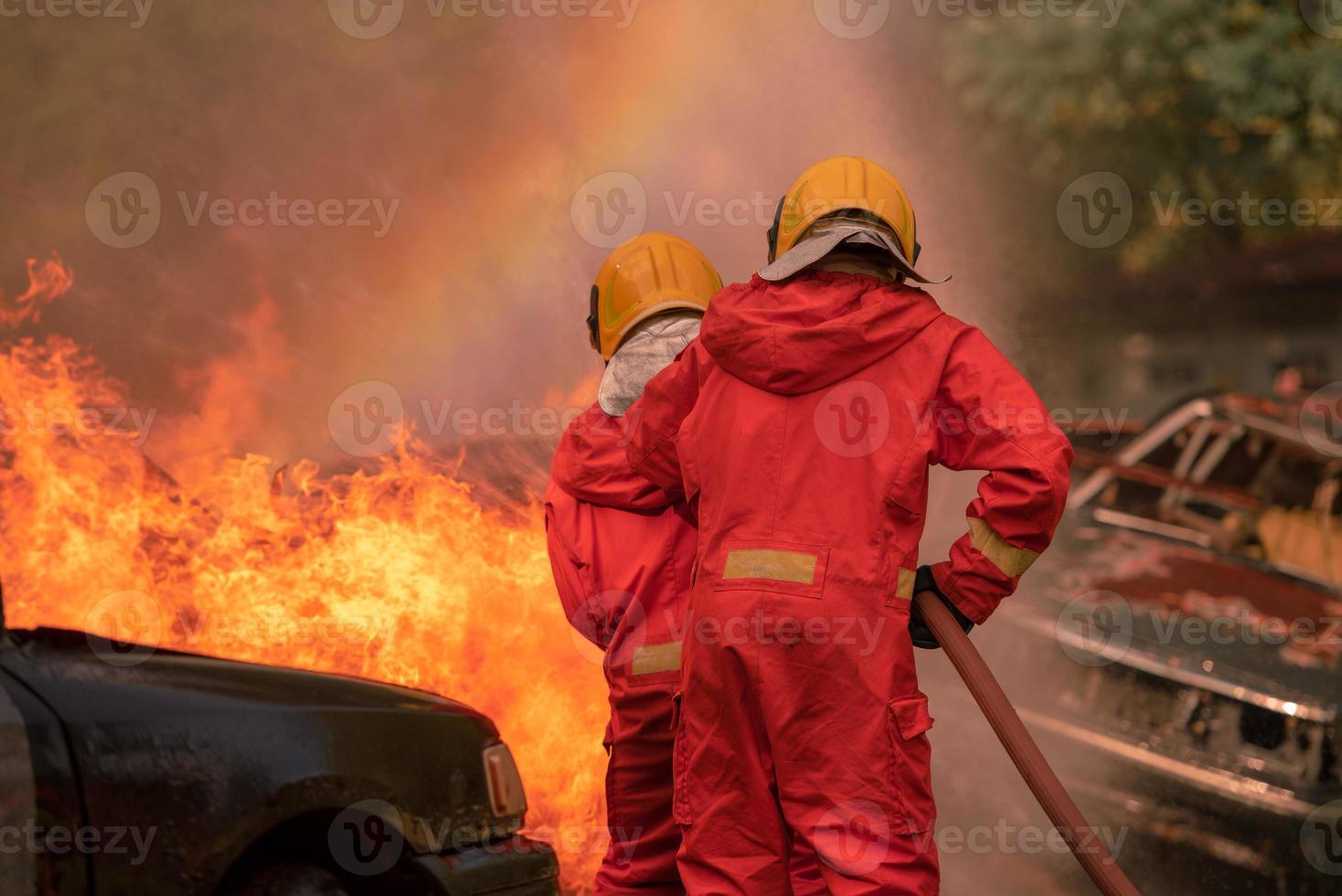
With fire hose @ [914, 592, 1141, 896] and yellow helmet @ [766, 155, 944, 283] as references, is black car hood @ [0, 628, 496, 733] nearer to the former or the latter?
fire hose @ [914, 592, 1141, 896]

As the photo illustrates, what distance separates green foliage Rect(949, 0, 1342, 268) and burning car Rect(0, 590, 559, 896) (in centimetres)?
1079

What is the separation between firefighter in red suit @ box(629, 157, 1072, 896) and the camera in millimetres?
3020

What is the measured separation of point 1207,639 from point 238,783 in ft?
13.1

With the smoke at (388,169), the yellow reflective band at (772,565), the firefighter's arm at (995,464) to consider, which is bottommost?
the yellow reflective band at (772,565)

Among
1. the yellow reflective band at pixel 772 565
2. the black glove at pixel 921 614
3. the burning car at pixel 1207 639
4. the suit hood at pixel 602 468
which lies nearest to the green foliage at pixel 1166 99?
the burning car at pixel 1207 639

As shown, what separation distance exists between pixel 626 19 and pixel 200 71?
227 centimetres

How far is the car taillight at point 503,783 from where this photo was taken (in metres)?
3.45

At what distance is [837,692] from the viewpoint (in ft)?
9.95

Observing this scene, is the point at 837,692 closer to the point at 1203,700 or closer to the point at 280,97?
the point at 1203,700

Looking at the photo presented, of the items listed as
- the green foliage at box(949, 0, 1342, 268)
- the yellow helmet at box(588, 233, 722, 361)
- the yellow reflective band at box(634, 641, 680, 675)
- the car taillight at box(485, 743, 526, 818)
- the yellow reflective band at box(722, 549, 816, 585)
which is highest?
the green foliage at box(949, 0, 1342, 268)

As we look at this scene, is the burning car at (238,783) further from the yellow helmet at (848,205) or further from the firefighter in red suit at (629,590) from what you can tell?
the yellow helmet at (848,205)

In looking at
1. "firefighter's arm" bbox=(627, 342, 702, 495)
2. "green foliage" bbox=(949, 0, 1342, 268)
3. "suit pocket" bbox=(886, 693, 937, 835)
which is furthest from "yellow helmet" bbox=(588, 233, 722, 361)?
"green foliage" bbox=(949, 0, 1342, 268)

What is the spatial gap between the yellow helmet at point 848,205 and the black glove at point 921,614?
75 centimetres

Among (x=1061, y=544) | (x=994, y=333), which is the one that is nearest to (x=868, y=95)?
(x=994, y=333)
